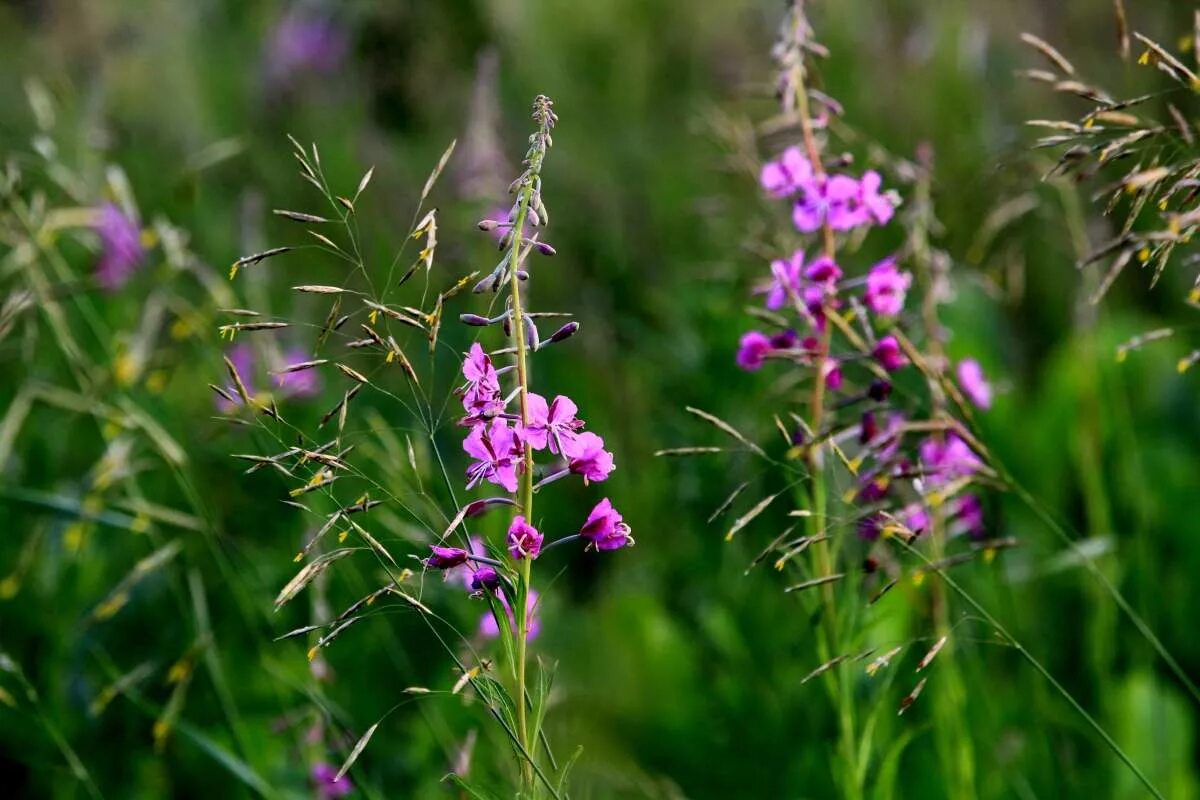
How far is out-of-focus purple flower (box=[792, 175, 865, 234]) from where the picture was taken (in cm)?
122

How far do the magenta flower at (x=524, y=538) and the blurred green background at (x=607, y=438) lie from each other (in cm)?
14

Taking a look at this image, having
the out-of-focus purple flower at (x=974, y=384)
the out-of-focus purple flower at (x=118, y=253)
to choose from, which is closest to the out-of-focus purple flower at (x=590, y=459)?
the out-of-focus purple flower at (x=974, y=384)

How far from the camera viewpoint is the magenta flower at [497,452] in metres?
0.87

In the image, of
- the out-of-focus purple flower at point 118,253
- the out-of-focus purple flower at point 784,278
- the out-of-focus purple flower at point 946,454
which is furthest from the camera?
the out-of-focus purple flower at point 118,253

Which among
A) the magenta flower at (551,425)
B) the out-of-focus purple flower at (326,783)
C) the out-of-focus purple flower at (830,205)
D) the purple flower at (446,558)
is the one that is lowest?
the out-of-focus purple flower at (326,783)

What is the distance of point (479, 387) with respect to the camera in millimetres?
870

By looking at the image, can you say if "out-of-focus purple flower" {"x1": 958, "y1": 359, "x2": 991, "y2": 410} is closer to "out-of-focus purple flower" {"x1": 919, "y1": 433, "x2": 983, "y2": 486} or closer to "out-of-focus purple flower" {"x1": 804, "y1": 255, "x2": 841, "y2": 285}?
"out-of-focus purple flower" {"x1": 919, "y1": 433, "x2": 983, "y2": 486}

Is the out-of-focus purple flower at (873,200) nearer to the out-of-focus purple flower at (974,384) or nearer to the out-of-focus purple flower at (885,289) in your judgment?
the out-of-focus purple flower at (885,289)

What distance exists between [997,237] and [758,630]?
1.68 m

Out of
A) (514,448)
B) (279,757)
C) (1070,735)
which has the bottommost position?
(279,757)

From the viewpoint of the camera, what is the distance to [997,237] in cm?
319

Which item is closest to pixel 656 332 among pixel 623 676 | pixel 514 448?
pixel 623 676

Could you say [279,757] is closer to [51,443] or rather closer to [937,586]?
[51,443]

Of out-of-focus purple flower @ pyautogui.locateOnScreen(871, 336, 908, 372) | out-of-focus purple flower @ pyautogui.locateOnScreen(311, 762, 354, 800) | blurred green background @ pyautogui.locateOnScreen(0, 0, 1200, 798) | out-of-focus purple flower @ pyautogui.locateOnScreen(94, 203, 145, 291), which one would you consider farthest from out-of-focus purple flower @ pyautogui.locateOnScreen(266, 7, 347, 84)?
out-of-focus purple flower @ pyautogui.locateOnScreen(871, 336, 908, 372)
